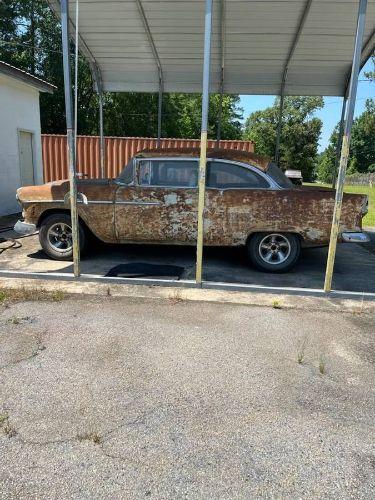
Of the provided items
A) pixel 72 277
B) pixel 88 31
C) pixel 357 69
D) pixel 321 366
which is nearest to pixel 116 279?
pixel 72 277

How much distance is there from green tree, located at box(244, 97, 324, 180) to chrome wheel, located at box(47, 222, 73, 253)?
5164 cm

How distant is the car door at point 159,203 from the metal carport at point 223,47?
995mm

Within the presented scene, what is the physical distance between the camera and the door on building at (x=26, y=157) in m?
11.5

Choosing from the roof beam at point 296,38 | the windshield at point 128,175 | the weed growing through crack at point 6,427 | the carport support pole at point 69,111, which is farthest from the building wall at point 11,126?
the weed growing through crack at point 6,427

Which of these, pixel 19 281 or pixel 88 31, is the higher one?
pixel 88 31

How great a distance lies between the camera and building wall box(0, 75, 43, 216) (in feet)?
34.4

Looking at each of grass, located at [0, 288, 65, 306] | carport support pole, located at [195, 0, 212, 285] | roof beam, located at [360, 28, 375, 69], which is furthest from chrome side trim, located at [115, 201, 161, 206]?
roof beam, located at [360, 28, 375, 69]

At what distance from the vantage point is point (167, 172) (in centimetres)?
632

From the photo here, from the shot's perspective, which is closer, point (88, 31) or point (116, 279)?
point (116, 279)

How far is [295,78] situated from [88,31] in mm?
4550

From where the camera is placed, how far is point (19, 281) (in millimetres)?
5664

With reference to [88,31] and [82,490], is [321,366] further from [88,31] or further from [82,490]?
[88,31]

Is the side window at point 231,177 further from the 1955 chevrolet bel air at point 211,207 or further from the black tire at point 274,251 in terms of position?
the black tire at point 274,251

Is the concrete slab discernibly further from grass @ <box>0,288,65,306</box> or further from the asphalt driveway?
the asphalt driveway
